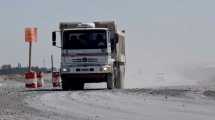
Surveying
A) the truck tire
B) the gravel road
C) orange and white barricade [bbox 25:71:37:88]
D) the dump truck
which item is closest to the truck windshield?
the dump truck

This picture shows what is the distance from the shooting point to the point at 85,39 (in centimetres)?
4056

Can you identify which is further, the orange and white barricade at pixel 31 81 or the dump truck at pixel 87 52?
the orange and white barricade at pixel 31 81

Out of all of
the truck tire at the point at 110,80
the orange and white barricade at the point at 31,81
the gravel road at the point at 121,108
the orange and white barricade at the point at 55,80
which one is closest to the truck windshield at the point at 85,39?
the truck tire at the point at 110,80

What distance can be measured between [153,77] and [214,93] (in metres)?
39.3

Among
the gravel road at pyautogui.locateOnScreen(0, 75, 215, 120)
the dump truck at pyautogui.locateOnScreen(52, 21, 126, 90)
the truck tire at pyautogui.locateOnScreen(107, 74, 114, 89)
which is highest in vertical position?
the dump truck at pyautogui.locateOnScreen(52, 21, 126, 90)

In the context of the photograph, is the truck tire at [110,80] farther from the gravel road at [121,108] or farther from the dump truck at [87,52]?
the gravel road at [121,108]

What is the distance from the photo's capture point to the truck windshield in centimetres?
4041

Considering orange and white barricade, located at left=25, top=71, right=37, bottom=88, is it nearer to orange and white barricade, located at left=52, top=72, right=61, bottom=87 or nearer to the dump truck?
orange and white barricade, located at left=52, top=72, right=61, bottom=87

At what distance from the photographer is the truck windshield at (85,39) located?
40.4 m

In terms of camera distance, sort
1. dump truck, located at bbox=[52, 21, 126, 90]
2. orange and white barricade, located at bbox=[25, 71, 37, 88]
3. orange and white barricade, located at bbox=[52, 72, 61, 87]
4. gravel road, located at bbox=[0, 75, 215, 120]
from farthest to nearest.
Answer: orange and white barricade, located at bbox=[52, 72, 61, 87] → orange and white barricade, located at bbox=[25, 71, 37, 88] → dump truck, located at bbox=[52, 21, 126, 90] → gravel road, located at bbox=[0, 75, 215, 120]

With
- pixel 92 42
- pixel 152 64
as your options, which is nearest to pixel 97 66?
pixel 92 42

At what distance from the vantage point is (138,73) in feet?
224

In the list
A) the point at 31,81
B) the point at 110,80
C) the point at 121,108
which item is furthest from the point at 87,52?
the point at 121,108

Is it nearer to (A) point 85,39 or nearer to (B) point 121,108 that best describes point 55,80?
(A) point 85,39
